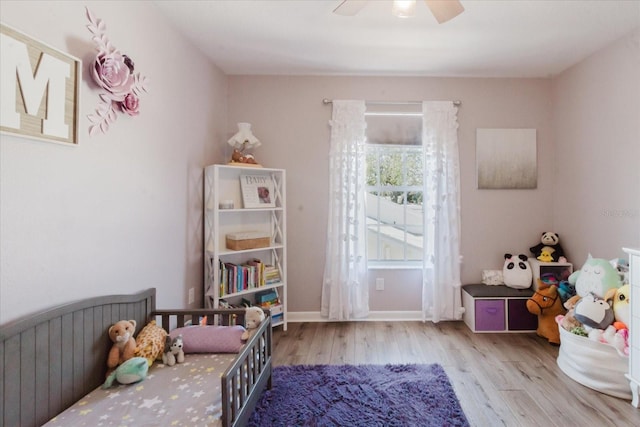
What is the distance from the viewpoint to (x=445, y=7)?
1.67m

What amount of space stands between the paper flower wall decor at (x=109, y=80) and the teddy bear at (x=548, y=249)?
359 cm

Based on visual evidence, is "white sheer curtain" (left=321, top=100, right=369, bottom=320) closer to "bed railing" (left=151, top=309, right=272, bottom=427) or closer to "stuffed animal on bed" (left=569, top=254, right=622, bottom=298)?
"bed railing" (left=151, top=309, right=272, bottom=427)

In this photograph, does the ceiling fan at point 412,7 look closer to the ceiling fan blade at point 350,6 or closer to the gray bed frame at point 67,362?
the ceiling fan blade at point 350,6

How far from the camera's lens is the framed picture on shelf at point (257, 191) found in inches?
117

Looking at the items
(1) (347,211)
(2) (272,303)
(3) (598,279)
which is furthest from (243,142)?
(3) (598,279)

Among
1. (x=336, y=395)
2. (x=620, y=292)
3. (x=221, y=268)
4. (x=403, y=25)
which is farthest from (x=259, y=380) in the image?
(x=403, y=25)

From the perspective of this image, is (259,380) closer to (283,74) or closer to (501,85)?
(283,74)

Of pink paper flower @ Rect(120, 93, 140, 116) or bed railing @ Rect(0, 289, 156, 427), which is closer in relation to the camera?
bed railing @ Rect(0, 289, 156, 427)

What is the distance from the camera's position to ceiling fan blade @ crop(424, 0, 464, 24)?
163cm

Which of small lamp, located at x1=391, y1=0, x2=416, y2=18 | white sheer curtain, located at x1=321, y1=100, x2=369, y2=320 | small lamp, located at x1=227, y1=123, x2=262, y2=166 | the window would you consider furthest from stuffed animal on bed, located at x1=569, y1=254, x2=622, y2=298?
small lamp, located at x1=227, y1=123, x2=262, y2=166

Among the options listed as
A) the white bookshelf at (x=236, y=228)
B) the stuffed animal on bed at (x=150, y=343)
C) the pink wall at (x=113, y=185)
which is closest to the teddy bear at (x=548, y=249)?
the white bookshelf at (x=236, y=228)

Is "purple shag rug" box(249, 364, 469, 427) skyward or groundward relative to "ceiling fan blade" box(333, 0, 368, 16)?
groundward

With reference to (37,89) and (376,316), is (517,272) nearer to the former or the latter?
(376,316)

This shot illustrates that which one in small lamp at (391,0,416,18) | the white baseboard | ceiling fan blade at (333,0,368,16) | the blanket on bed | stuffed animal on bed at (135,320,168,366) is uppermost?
ceiling fan blade at (333,0,368,16)
